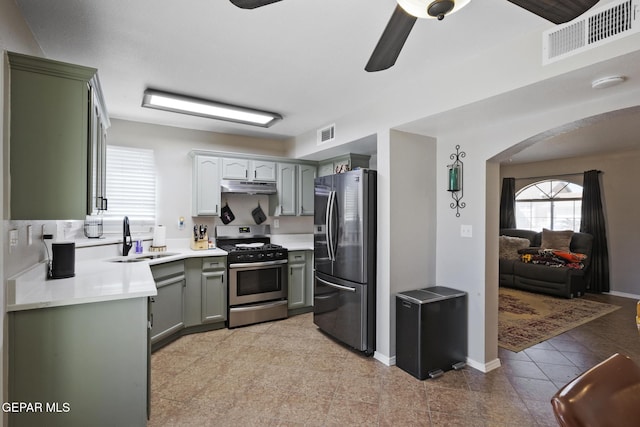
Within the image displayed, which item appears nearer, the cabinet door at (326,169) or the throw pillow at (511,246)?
the cabinet door at (326,169)

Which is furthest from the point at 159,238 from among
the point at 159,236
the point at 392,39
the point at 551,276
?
the point at 551,276

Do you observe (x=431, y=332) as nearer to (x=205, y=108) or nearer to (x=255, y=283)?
(x=255, y=283)

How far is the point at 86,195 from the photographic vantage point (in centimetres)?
182

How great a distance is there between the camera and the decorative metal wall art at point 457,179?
2949 millimetres

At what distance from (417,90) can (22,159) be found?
2674 millimetres

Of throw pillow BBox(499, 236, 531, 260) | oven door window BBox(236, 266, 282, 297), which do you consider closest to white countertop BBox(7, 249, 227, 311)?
oven door window BBox(236, 266, 282, 297)

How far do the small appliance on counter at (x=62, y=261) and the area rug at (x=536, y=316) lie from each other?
12.7ft

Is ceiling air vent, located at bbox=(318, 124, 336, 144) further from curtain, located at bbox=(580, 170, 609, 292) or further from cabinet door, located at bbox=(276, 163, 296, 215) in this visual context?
curtain, located at bbox=(580, 170, 609, 292)

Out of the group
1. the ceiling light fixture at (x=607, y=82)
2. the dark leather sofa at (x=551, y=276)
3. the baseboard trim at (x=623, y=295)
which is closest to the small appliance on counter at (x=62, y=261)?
the ceiling light fixture at (x=607, y=82)

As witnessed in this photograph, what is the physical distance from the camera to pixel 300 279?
4227mm

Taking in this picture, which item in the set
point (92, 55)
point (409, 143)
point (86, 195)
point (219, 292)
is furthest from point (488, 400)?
point (92, 55)

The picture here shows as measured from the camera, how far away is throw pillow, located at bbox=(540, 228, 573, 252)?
5.84 m

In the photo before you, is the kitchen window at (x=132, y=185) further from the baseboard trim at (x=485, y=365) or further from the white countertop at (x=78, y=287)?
the baseboard trim at (x=485, y=365)

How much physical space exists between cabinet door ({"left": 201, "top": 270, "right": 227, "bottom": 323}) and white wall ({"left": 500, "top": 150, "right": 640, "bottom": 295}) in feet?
21.3
